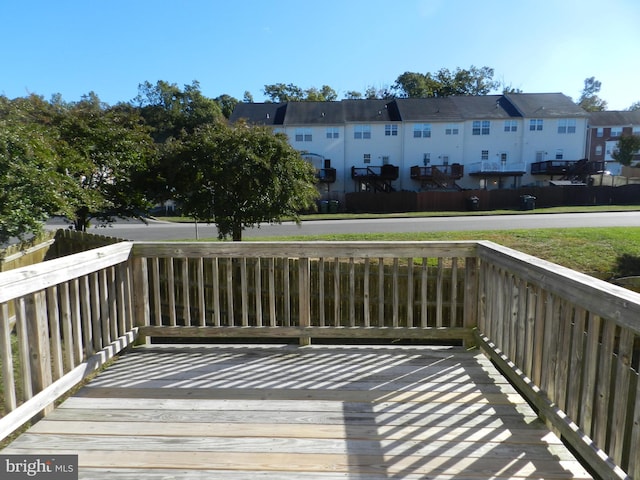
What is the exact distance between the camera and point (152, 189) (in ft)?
27.1

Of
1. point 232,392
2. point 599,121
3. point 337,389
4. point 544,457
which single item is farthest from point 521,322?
point 599,121

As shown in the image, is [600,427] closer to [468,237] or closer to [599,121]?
[468,237]

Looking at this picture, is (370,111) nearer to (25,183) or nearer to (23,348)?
(25,183)

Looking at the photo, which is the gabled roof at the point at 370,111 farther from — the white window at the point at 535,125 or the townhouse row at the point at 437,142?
the white window at the point at 535,125

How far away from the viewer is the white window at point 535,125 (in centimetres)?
3447

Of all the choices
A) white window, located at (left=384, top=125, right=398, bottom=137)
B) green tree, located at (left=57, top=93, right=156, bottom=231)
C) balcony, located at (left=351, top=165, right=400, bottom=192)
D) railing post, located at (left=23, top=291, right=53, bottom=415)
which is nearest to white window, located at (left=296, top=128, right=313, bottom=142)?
balcony, located at (left=351, top=165, right=400, bottom=192)

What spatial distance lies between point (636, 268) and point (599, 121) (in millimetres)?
48409

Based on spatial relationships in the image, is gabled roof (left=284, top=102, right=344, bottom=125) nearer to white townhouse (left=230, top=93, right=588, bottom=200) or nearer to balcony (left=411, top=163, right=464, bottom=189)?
white townhouse (left=230, top=93, right=588, bottom=200)

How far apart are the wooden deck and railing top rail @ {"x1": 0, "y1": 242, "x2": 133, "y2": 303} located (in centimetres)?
83

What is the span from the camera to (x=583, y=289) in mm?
2021

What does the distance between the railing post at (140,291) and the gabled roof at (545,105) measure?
121 feet

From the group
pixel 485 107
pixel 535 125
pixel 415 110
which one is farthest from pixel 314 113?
pixel 535 125

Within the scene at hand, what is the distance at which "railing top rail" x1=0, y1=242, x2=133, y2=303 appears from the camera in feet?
7.09

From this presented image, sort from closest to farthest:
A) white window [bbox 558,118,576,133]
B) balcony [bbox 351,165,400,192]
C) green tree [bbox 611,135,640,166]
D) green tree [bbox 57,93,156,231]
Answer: green tree [bbox 57,93,156,231]
balcony [bbox 351,165,400,192]
white window [bbox 558,118,576,133]
green tree [bbox 611,135,640,166]
